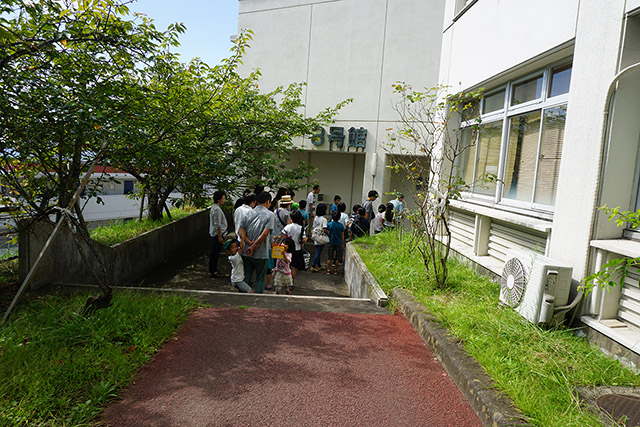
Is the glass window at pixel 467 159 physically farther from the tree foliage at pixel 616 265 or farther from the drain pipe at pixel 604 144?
the tree foliage at pixel 616 265

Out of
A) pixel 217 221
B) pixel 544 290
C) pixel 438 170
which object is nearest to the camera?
pixel 544 290

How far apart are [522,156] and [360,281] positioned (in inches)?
130

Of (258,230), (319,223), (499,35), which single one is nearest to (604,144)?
(499,35)

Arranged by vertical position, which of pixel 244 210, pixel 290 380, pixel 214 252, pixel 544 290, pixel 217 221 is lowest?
pixel 214 252

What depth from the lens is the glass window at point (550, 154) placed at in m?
4.96

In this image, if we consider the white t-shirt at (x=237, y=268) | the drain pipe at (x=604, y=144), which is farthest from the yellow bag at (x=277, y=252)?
the drain pipe at (x=604, y=144)

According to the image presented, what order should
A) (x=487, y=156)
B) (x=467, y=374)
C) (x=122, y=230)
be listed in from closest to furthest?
1. (x=467, y=374)
2. (x=487, y=156)
3. (x=122, y=230)

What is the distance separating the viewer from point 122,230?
28.2 feet

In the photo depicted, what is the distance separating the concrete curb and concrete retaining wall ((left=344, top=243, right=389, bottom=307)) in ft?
2.51

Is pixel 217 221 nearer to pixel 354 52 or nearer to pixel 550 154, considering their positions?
pixel 550 154

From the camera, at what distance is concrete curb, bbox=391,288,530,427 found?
277 centimetres

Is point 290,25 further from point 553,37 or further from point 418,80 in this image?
point 553,37

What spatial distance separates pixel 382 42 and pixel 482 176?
355 inches

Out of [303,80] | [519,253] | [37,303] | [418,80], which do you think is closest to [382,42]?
[418,80]
